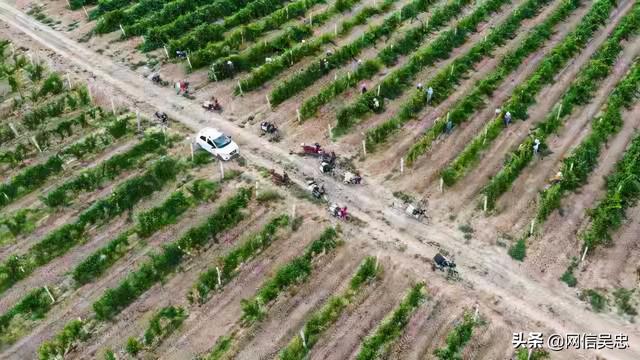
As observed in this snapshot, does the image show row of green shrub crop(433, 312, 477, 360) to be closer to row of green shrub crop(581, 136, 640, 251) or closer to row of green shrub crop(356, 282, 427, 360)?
row of green shrub crop(356, 282, 427, 360)

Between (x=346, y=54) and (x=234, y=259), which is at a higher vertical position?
(x=346, y=54)

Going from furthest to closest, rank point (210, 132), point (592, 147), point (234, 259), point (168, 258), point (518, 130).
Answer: point (518, 130) < point (210, 132) < point (592, 147) < point (168, 258) < point (234, 259)

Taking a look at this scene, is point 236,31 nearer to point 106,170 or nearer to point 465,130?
point 106,170

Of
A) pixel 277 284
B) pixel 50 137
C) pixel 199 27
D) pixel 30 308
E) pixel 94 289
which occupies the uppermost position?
pixel 199 27

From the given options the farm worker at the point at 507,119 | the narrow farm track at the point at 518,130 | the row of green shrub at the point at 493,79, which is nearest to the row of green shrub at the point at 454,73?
the row of green shrub at the point at 493,79

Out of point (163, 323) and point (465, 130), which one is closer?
point (163, 323)

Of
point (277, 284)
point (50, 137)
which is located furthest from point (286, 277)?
point (50, 137)

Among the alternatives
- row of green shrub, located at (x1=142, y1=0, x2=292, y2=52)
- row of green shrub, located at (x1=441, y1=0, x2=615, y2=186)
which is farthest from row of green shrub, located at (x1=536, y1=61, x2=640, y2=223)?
row of green shrub, located at (x1=142, y1=0, x2=292, y2=52)

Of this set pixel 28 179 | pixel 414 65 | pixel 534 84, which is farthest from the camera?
pixel 414 65
